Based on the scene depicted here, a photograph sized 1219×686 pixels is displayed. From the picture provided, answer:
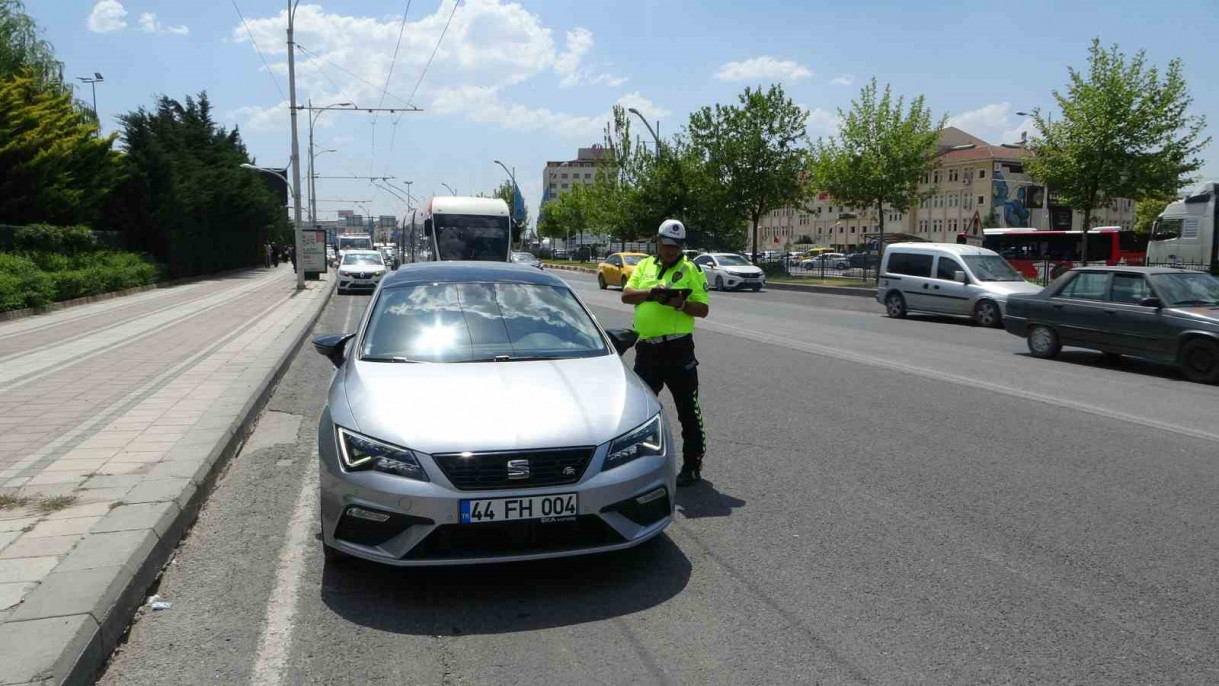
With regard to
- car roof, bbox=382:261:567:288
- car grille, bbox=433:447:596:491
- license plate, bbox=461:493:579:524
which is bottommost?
license plate, bbox=461:493:579:524

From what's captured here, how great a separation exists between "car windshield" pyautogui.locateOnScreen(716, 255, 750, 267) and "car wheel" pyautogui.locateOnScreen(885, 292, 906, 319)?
506 inches

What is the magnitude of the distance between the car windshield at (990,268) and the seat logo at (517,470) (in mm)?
18175

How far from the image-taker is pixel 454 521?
389 cm

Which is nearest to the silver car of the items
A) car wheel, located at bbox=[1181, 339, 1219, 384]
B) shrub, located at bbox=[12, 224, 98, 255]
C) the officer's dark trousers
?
the officer's dark trousers

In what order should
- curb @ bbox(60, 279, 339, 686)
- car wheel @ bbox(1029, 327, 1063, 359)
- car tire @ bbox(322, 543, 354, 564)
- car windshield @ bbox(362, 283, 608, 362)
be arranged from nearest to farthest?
1. curb @ bbox(60, 279, 339, 686)
2. car tire @ bbox(322, 543, 354, 564)
3. car windshield @ bbox(362, 283, 608, 362)
4. car wheel @ bbox(1029, 327, 1063, 359)

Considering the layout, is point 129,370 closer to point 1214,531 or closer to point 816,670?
point 816,670

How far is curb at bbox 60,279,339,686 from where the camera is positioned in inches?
130

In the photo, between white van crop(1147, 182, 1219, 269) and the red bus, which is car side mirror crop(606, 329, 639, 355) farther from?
the red bus

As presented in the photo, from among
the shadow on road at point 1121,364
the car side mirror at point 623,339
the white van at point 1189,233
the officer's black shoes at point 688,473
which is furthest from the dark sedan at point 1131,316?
the white van at point 1189,233

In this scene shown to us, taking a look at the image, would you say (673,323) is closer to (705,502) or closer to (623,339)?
(623,339)

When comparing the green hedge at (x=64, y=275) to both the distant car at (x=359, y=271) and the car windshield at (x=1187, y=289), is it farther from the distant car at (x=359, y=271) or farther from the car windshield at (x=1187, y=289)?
the car windshield at (x=1187, y=289)

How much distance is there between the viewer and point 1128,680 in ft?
10.9

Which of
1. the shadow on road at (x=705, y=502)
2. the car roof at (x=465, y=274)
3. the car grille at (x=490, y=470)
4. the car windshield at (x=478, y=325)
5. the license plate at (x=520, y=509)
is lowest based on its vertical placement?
the shadow on road at (x=705, y=502)

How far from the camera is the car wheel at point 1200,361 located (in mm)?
11266
